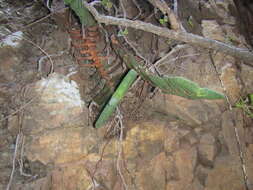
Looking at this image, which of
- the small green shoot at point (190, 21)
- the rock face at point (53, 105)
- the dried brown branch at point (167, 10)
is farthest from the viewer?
the small green shoot at point (190, 21)

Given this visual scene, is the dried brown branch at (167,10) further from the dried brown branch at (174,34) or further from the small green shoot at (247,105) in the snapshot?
the small green shoot at (247,105)

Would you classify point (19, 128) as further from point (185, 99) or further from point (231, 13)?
point (231, 13)

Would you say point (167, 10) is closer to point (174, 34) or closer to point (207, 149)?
point (174, 34)

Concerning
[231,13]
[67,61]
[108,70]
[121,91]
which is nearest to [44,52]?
[67,61]

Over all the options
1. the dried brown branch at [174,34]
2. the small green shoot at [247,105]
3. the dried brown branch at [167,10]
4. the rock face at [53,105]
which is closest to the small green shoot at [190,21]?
the dried brown branch at [174,34]

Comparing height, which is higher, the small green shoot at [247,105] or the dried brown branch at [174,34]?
the dried brown branch at [174,34]

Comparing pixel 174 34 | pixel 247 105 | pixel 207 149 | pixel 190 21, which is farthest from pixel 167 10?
pixel 207 149

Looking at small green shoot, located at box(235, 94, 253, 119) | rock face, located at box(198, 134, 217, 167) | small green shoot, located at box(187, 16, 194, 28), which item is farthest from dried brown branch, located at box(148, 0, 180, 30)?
rock face, located at box(198, 134, 217, 167)
